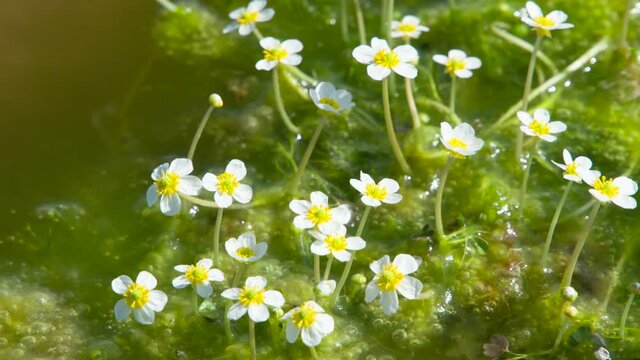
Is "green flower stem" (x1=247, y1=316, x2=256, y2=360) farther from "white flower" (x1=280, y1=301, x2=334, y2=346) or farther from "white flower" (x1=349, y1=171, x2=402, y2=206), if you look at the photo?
"white flower" (x1=349, y1=171, x2=402, y2=206)

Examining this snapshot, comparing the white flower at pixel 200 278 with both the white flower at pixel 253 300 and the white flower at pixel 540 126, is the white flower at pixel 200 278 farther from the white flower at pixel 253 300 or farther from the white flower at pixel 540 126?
the white flower at pixel 540 126

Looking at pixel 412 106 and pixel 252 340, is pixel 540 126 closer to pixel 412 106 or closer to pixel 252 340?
pixel 412 106

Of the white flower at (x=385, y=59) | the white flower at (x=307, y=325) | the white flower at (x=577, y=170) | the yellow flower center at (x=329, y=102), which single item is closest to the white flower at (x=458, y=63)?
the white flower at (x=385, y=59)

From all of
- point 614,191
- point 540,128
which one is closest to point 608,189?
point 614,191

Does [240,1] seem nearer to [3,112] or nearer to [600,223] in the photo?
[3,112]

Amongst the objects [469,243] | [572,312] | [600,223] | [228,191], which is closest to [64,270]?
[228,191]

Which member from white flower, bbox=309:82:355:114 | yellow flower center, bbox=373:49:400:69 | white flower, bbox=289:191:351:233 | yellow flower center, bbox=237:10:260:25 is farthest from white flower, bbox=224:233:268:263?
yellow flower center, bbox=237:10:260:25
